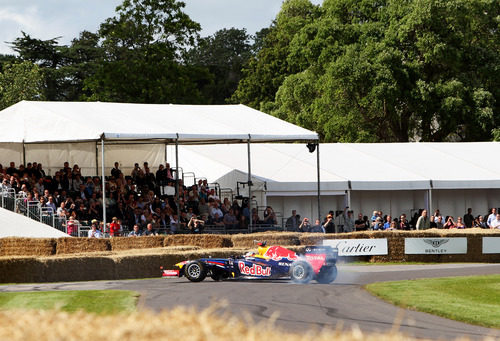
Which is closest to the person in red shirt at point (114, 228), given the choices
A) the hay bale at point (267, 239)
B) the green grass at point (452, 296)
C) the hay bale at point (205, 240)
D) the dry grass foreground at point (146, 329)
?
the hay bale at point (205, 240)

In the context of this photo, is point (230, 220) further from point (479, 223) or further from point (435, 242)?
point (479, 223)

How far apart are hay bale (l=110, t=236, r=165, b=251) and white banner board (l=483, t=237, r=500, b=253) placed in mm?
11352

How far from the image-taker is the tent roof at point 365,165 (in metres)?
38.2

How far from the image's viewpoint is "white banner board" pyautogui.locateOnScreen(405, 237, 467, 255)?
30.4 m

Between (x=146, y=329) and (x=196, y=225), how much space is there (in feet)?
89.0

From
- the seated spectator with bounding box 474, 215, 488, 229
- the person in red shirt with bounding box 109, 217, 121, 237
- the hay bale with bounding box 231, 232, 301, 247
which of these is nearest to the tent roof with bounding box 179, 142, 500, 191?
the seated spectator with bounding box 474, 215, 488, 229

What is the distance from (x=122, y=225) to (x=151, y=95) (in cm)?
3534

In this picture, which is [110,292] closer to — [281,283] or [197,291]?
[197,291]

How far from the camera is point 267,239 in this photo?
28.6 m

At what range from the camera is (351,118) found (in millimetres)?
53906

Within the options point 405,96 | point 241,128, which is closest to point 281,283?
point 241,128

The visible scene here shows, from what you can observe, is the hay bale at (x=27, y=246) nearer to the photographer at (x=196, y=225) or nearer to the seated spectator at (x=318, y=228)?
the photographer at (x=196, y=225)

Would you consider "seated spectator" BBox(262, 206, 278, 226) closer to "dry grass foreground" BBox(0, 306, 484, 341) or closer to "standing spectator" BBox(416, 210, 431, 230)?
"standing spectator" BBox(416, 210, 431, 230)

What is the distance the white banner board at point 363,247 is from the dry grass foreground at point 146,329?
25.6m
